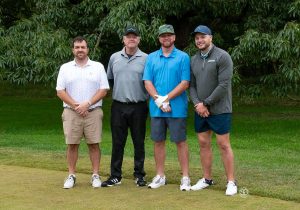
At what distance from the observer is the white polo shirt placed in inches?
315

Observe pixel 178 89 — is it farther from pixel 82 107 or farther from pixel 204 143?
pixel 82 107

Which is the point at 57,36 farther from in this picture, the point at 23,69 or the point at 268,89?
the point at 268,89

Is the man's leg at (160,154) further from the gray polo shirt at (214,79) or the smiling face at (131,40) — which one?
the smiling face at (131,40)

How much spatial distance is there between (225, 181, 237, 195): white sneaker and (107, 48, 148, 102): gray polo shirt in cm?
147

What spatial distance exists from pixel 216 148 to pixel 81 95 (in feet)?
18.4

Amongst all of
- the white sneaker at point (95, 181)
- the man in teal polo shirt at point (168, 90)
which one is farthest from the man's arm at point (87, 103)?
the white sneaker at point (95, 181)

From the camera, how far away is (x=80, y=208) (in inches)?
273

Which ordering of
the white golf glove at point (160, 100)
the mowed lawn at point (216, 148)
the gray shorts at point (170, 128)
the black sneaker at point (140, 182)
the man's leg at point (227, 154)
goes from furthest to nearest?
the mowed lawn at point (216, 148) → the black sneaker at point (140, 182) → the gray shorts at point (170, 128) → the white golf glove at point (160, 100) → the man's leg at point (227, 154)

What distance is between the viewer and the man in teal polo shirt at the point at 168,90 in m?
7.83

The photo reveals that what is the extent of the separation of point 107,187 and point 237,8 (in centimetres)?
731

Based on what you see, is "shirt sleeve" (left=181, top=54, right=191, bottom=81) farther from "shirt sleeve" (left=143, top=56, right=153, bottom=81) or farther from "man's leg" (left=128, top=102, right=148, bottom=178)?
"man's leg" (left=128, top=102, right=148, bottom=178)

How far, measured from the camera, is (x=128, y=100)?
8141mm

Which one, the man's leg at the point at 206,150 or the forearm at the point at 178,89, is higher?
the forearm at the point at 178,89

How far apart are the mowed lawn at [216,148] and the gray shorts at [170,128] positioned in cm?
61
